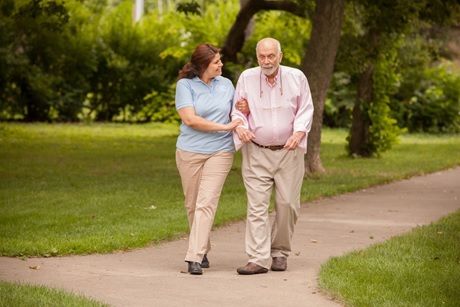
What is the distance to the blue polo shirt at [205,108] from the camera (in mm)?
10023

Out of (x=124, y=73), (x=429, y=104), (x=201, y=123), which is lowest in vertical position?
(x=429, y=104)

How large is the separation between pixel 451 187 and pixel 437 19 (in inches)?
168

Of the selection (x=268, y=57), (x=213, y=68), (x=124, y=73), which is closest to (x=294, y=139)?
(x=268, y=57)

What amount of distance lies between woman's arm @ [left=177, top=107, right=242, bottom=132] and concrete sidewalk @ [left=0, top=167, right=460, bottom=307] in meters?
1.23

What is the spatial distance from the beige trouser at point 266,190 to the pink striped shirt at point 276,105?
14 centimetres

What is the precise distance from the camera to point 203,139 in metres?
10.1

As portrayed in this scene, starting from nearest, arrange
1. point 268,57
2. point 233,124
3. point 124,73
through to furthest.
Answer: point 268,57, point 233,124, point 124,73

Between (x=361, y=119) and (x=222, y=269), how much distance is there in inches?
604

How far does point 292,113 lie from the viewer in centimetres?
991

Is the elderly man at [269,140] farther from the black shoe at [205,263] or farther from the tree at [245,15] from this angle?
the tree at [245,15]

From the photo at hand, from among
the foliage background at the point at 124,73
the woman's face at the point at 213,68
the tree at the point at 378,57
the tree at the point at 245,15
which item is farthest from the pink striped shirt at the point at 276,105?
the foliage background at the point at 124,73

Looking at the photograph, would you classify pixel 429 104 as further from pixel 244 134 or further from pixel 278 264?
pixel 244 134

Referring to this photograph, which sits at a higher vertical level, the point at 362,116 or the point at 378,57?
the point at 378,57

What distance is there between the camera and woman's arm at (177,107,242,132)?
32.3 feet
